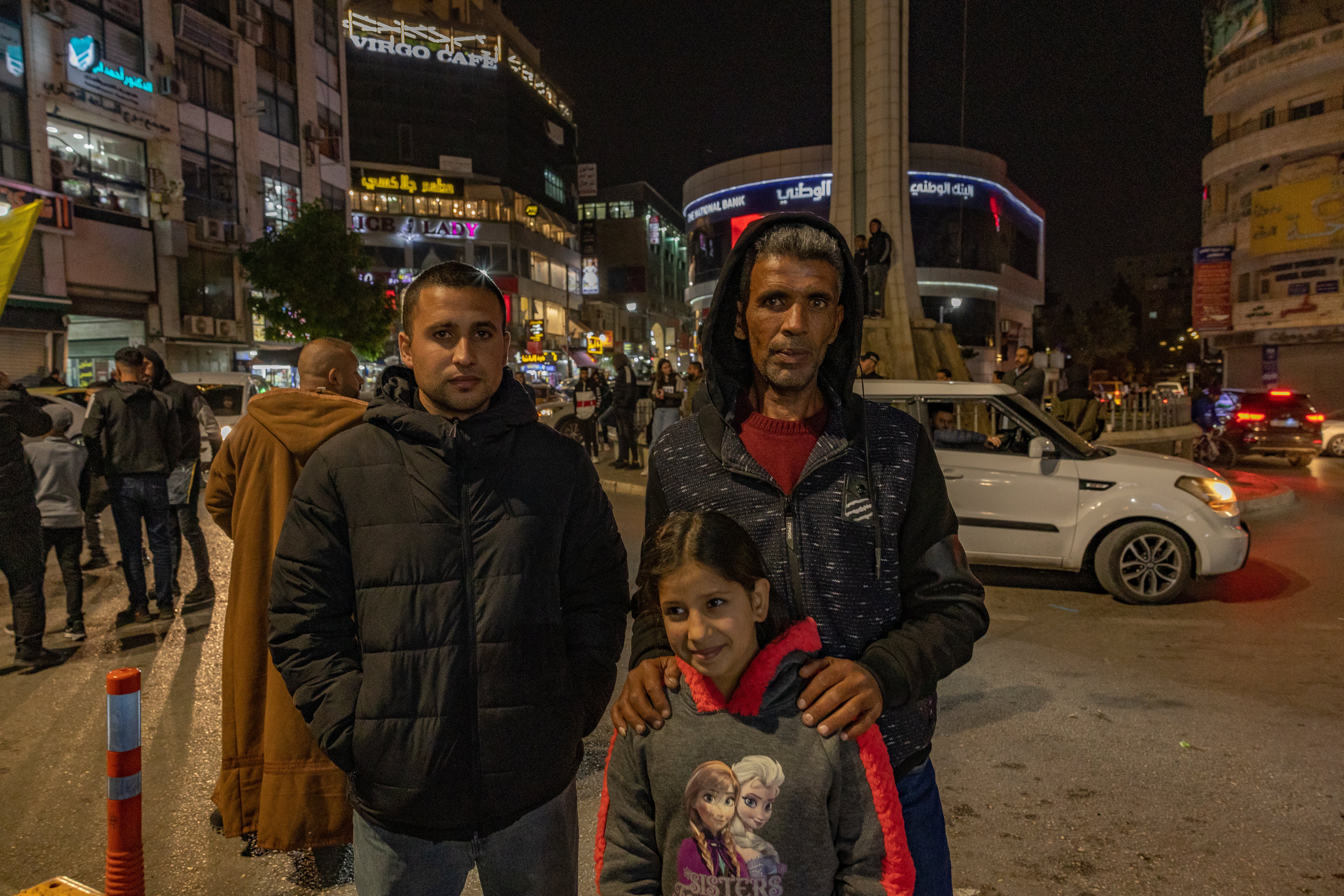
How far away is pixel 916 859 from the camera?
1694 mm

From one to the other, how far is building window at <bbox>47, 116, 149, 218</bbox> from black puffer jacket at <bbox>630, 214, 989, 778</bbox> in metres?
29.6

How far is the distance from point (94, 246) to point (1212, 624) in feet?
98.4

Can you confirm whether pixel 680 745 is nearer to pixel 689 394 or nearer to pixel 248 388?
pixel 689 394

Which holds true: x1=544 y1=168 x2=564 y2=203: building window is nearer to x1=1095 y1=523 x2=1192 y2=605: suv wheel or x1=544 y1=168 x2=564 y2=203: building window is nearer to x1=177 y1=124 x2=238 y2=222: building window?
x1=177 y1=124 x2=238 y2=222: building window

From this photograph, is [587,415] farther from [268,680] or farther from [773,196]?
[773,196]

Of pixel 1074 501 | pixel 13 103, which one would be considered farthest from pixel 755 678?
pixel 13 103

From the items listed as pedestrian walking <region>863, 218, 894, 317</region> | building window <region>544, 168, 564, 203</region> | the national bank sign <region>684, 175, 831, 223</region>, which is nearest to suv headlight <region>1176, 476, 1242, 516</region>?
pedestrian walking <region>863, 218, 894, 317</region>

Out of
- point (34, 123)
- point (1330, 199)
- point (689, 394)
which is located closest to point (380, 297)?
point (34, 123)

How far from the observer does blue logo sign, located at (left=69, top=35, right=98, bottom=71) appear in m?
24.5

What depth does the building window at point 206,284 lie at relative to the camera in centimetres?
2927

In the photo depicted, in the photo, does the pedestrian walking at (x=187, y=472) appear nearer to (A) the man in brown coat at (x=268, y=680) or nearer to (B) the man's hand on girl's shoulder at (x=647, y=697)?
(A) the man in brown coat at (x=268, y=680)

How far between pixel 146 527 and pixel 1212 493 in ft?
28.7

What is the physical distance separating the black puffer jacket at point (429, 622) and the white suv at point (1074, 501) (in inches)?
221

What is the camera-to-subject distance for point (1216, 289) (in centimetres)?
4372
